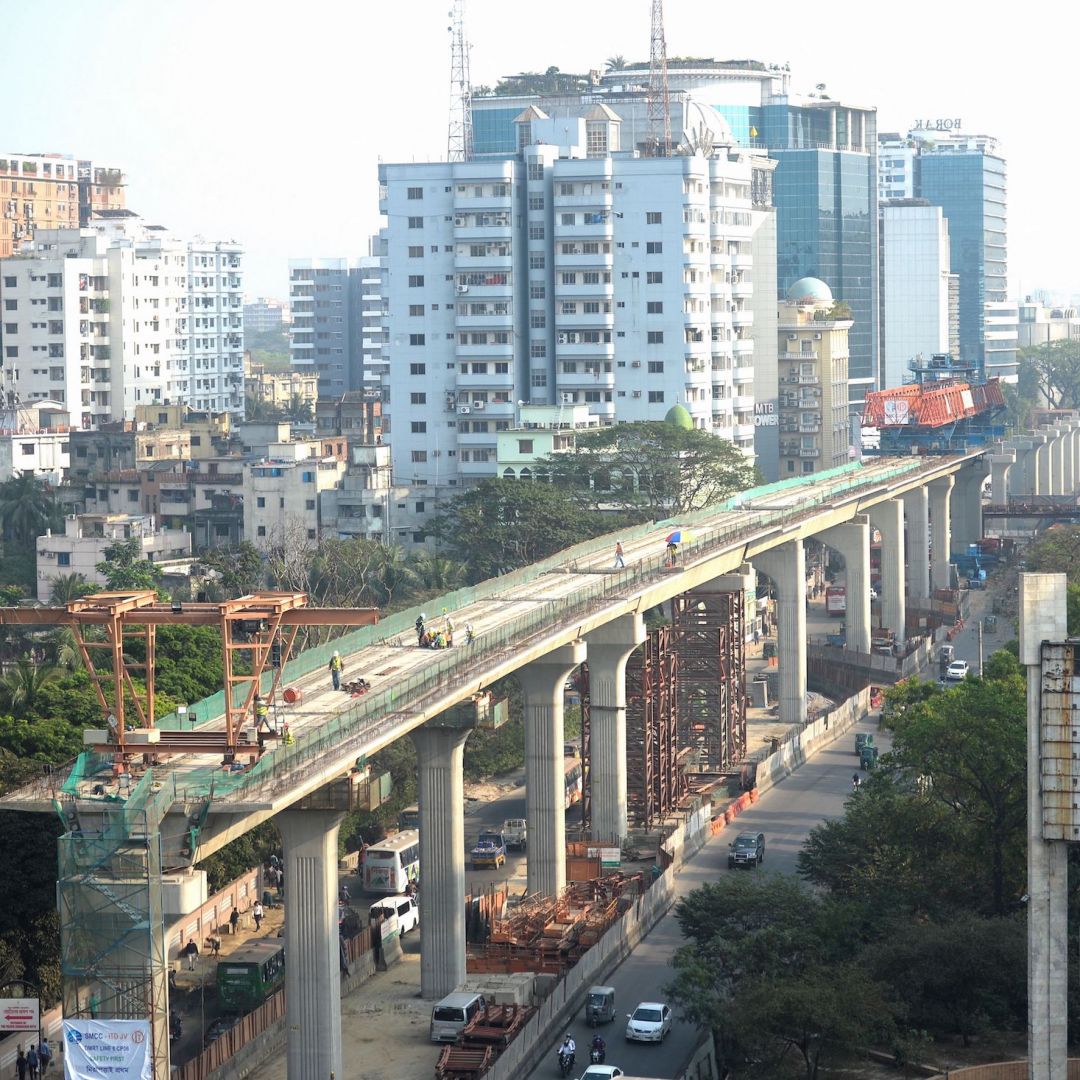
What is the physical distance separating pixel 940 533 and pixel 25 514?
60.7m

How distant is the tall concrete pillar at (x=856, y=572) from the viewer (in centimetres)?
12206

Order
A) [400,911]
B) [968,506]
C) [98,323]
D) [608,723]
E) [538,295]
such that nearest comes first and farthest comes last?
1. [400,911]
2. [608,723]
3. [538,295]
4. [968,506]
5. [98,323]

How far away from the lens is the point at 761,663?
12225 cm

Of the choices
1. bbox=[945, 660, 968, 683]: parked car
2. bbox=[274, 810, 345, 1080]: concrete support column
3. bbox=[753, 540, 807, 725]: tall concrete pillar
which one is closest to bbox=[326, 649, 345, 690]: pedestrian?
bbox=[274, 810, 345, 1080]: concrete support column

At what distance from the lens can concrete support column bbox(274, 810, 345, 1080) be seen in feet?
168

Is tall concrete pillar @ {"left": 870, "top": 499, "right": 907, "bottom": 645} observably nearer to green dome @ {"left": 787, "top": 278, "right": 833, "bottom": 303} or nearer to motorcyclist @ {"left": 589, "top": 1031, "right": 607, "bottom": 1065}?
green dome @ {"left": 787, "top": 278, "right": 833, "bottom": 303}

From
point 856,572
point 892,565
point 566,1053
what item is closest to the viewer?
point 566,1053

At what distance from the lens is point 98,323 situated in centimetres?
17950

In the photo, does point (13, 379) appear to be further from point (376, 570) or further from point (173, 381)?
point (376, 570)

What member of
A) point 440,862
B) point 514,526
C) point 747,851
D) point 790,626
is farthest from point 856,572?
point 440,862

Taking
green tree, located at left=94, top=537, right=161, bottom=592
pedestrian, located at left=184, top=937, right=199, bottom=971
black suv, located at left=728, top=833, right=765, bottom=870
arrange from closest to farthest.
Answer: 1. pedestrian, located at left=184, top=937, right=199, bottom=971
2. black suv, located at left=728, top=833, right=765, bottom=870
3. green tree, located at left=94, top=537, right=161, bottom=592

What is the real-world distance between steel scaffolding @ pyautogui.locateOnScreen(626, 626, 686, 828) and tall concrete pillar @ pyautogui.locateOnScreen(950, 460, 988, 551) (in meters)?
83.6

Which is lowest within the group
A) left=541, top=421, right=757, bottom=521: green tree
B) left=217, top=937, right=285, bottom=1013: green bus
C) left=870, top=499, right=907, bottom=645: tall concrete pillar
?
left=217, top=937, right=285, bottom=1013: green bus

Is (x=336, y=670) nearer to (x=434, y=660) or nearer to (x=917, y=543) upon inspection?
(x=434, y=660)
